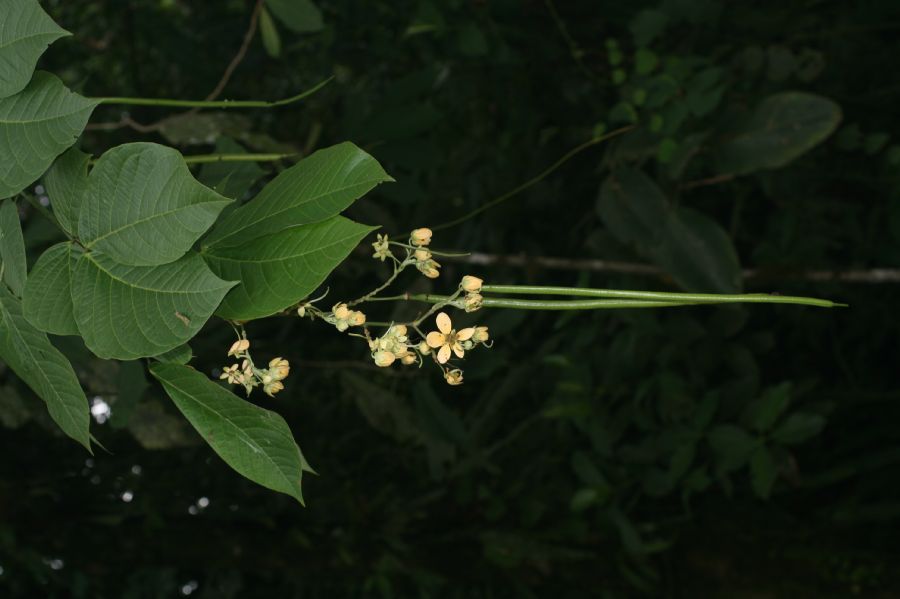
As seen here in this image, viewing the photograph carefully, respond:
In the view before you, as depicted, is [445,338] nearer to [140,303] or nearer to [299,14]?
[140,303]

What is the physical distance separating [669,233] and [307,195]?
0.99 metres

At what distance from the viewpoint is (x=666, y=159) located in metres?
1.52

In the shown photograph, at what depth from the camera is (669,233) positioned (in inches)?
59.4

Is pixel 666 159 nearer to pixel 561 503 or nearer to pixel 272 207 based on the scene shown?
pixel 561 503

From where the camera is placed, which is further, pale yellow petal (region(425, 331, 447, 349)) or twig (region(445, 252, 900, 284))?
twig (region(445, 252, 900, 284))

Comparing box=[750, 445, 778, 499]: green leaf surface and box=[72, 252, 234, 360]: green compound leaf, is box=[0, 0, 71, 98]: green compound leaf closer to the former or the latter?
box=[72, 252, 234, 360]: green compound leaf

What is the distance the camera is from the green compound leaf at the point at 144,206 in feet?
1.92

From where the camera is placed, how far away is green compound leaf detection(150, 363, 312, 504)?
615 mm

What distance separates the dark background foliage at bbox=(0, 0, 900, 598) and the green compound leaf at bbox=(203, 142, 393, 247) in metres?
0.95

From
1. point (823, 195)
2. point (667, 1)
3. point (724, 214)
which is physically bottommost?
point (724, 214)

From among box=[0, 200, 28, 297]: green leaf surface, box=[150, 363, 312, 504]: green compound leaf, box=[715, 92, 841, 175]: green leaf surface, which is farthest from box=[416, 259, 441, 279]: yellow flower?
box=[715, 92, 841, 175]: green leaf surface

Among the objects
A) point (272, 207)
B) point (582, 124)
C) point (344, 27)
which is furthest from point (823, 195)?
point (272, 207)

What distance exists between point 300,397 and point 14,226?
143 centimetres

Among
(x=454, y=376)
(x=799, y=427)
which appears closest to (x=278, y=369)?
(x=454, y=376)
